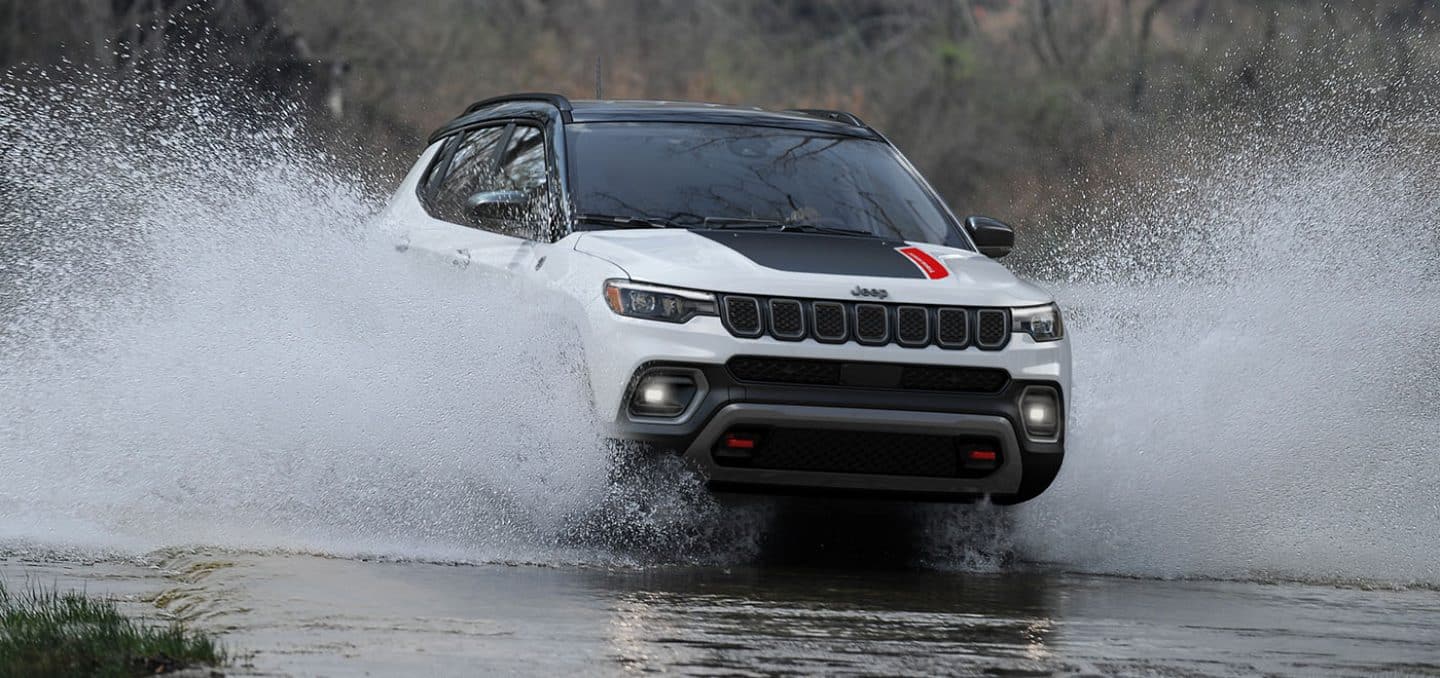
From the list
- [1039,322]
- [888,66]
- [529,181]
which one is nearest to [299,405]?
[529,181]

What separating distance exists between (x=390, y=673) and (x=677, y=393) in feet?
8.01

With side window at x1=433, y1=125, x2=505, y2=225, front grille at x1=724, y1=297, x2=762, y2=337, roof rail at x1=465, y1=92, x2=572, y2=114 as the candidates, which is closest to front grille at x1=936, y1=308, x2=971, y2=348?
front grille at x1=724, y1=297, x2=762, y2=337

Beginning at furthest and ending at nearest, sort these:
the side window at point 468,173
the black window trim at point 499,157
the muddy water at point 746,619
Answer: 1. the side window at point 468,173
2. the black window trim at point 499,157
3. the muddy water at point 746,619

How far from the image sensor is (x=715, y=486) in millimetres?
7359

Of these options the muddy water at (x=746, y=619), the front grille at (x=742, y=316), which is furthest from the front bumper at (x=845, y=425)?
the muddy water at (x=746, y=619)

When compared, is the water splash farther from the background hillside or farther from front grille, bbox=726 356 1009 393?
the background hillside

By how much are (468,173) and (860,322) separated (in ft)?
8.68

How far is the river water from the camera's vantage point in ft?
18.8

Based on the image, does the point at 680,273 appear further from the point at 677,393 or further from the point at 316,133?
the point at 316,133

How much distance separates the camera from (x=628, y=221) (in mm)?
7988

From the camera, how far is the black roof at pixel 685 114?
8.77 metres

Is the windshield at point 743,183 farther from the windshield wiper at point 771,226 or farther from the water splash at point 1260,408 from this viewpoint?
the water splash at point 1260,408

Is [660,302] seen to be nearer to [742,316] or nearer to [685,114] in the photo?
[742,316]

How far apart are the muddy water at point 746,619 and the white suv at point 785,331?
39 cm
